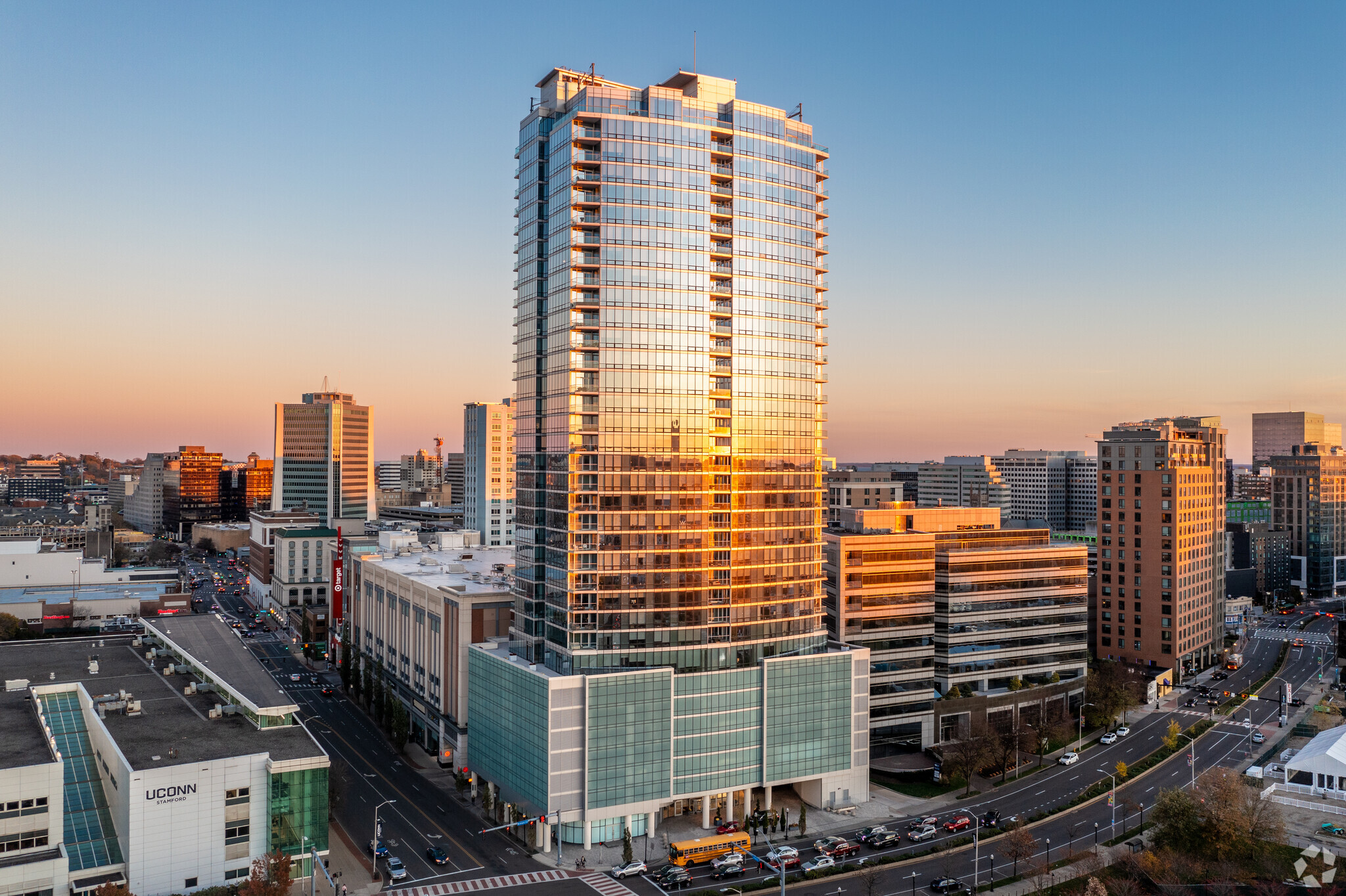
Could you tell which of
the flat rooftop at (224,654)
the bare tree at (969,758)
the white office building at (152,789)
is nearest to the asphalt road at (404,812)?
the flat rooftop at (224,654)

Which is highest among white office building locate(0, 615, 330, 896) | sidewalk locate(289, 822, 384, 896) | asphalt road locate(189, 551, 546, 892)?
white office building locate(0, 615, 330, 896)

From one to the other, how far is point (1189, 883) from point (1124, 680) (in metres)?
71.1

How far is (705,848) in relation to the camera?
90.2 metres

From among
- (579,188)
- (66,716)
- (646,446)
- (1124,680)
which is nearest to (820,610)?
(646,446)

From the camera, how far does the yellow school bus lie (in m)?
89.1

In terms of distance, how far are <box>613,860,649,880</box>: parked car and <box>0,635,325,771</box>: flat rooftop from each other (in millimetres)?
29261

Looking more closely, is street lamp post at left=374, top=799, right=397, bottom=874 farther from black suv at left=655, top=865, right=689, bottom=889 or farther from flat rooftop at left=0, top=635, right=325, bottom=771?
black suv at left=655, top=865, right=689, bottom=889

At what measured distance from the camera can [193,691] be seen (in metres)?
105

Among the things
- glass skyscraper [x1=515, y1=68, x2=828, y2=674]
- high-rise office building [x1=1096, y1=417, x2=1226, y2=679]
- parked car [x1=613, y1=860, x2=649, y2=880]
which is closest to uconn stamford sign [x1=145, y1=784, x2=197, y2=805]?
glass skyscraper [x1=515, y1=68, x2=828, y2=674]

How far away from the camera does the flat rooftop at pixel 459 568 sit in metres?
122

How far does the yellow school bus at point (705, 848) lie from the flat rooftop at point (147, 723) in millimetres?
34594

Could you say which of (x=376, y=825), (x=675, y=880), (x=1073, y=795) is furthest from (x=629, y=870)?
(x=1073, y=795)

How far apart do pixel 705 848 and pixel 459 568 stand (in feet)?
236

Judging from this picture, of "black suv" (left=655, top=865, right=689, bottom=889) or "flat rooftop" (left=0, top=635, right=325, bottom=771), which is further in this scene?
"black suv" (left=655, top=865, right=689, bottom=889)
